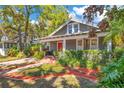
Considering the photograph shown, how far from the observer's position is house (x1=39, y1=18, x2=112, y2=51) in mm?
4699

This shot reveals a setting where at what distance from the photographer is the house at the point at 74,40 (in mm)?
4699

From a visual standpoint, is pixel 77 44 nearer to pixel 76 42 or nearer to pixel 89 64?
pixel 76 42

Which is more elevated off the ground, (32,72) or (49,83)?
(32,72)

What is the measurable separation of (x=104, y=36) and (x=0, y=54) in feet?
6.14

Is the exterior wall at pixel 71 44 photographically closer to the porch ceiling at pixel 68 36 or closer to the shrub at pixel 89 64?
the porch ceiling at pixel 68 36

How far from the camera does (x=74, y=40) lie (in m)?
5.33

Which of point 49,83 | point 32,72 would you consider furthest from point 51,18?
point 49,83

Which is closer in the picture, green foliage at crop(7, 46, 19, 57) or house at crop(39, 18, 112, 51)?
green foliage at crop(7, 46, 19, 57)

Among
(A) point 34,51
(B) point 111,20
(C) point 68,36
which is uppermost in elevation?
(B) point 111,20

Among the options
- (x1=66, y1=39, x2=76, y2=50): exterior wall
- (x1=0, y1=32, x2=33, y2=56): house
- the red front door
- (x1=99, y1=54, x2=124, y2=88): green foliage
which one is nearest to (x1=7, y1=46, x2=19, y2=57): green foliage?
(x1=0, y1=32, x2=33, y2=56): house

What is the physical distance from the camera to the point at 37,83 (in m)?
4.36

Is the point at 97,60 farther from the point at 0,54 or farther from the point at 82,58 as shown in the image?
the point at 0,54

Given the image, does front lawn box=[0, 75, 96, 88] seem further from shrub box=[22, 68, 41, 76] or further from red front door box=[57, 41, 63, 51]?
red front door box=[57, 41, 63, 51]
